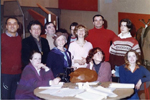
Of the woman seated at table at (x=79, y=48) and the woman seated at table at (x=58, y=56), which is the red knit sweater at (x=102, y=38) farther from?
the woman seated at table at (x=58, y=56)

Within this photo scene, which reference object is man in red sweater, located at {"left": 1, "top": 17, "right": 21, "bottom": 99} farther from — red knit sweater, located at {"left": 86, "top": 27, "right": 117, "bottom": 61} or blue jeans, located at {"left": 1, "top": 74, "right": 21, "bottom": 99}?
red knit sweater, located at {"left": 86, "top": 27, "right": 117, "bottom": 61}

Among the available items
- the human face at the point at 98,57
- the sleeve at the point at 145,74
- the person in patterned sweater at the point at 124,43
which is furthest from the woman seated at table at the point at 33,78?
the sleeve at the point at 145,74

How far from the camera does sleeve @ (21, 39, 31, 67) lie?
310cm

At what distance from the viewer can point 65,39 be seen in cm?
330

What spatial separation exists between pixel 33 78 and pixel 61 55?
23.0 inches

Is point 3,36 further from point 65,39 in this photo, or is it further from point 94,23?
point 94,23

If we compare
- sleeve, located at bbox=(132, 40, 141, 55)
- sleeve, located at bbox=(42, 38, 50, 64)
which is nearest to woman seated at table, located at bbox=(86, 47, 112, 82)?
sleeve, located at bbox=(132, 40, 141, 55)

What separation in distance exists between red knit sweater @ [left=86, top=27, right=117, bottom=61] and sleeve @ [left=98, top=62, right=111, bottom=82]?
365 millimetres

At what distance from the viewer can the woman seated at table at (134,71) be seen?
309cm

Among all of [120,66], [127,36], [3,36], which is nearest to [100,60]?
[120,66]

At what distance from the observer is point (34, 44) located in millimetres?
3234

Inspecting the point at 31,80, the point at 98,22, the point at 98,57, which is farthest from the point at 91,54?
the point at 31,80

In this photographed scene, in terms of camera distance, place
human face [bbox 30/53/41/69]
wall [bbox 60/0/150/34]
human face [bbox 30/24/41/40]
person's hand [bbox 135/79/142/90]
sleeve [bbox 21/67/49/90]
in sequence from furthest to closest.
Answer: wall [bbox 60/0/150/34]
human face [bbox 30/24/41/40]
person's hand [bbox 135/79/142/90]
human face [bbox 30/53/41/69]
sleeve [bbox 21/67/49/90]

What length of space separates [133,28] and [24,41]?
145cm
